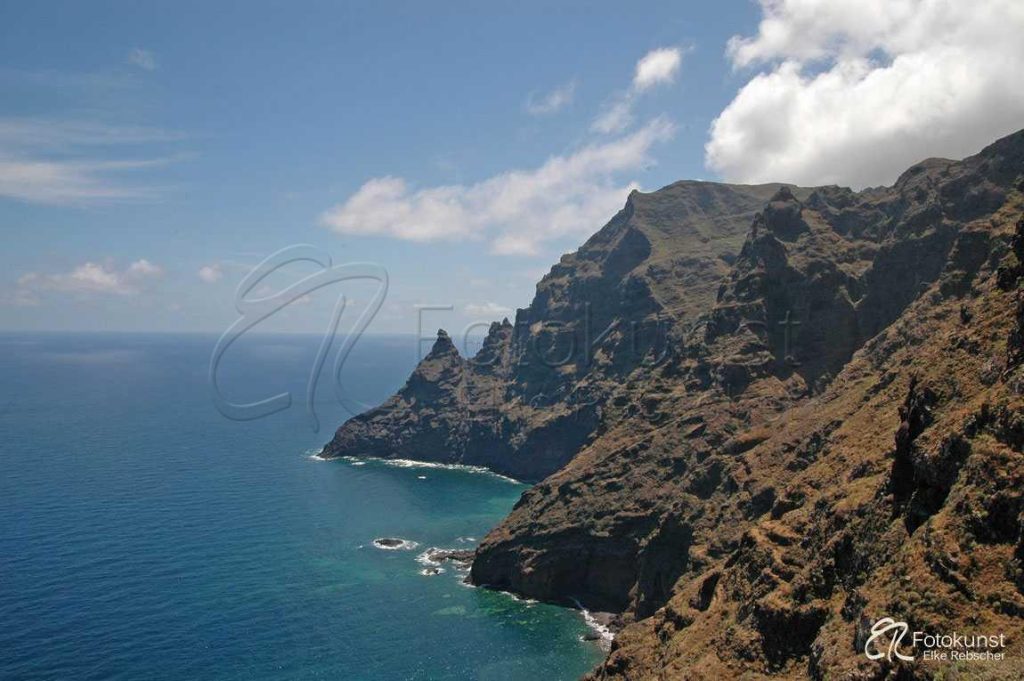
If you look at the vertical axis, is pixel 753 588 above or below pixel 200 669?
above

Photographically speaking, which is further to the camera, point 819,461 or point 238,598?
point 238,598

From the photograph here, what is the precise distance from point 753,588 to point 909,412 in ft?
70.7

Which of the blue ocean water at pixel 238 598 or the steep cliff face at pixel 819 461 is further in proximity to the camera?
the blue ocean water at pixel 238 598

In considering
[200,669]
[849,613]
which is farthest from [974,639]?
[200,669]

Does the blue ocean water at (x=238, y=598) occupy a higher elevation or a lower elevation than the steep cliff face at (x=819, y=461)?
lower

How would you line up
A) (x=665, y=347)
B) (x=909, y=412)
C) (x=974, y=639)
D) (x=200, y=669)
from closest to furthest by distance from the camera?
1. (x=974, y=639)
2. (x=909, y=412)
3. (x=200, y=669)
4. (x=665, y=347)

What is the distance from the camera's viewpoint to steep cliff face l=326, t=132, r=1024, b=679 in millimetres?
48625

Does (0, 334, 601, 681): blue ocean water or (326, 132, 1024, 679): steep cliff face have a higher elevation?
(326, 132, 1024, 679): steep cliff face

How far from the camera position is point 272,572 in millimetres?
134625

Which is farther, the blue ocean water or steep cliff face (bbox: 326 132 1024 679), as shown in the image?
the blue ocean water

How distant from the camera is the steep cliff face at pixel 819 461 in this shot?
48.6m

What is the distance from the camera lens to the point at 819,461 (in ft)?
279

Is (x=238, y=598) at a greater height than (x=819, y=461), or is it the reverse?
(x=819, y=461)

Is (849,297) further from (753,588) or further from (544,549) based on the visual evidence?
(753,588)
